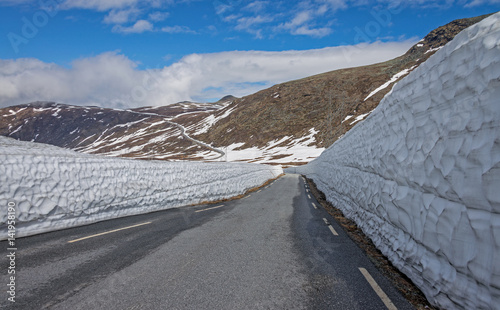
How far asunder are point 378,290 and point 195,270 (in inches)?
112

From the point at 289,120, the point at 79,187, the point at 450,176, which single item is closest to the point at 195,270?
the point at 450,176

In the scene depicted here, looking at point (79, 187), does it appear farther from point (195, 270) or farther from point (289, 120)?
point (289, 120)

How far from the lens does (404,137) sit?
198 inches

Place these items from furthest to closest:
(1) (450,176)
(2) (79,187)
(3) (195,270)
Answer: (2) (79,187) → (3) (195,270) → (1) (450,176)

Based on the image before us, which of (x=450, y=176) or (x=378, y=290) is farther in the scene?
(x=378, y=290)

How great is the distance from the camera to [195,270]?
4.33m

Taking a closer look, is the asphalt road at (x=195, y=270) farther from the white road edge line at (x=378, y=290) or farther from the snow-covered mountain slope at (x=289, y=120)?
the snow-covered mountain slope at (x=289, y=120)

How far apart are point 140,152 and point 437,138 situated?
13659cm

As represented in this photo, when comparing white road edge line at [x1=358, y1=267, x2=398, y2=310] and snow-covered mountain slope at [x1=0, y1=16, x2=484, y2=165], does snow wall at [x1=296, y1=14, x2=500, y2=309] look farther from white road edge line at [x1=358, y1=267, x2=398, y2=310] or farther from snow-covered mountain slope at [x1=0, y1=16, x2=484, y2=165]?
snow-covered mountain slope at [x1=0, y1=16, x2=484, y2=165]

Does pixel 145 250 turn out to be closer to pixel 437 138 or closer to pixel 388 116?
pixel 437 138

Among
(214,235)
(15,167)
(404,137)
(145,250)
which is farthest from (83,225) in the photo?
(404,137)

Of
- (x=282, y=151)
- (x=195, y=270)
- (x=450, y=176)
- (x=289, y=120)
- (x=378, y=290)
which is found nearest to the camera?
(x=450, y=176)

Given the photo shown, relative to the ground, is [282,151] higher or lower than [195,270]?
higher

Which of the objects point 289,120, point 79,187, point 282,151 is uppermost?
point 289,120
